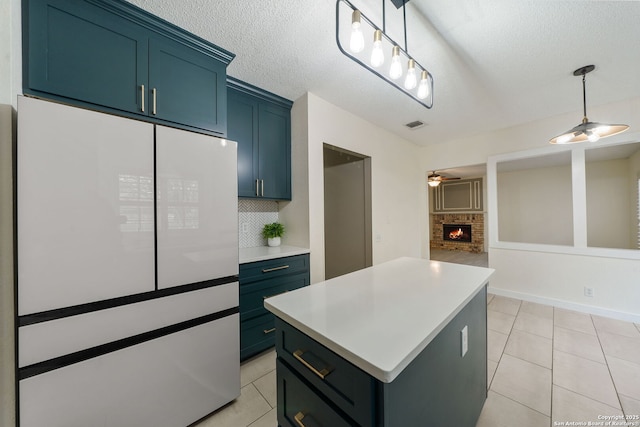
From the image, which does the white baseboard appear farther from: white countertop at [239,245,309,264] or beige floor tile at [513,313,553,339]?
white countertop at [239,245,309,264]

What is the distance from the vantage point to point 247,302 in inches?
76.4

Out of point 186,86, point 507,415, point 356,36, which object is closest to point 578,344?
point 507,415

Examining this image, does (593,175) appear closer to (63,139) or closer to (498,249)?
(498,249)

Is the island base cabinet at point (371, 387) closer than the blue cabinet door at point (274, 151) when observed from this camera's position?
Yes

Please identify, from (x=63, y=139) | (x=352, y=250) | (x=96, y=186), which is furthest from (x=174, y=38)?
(x=352, y=250)

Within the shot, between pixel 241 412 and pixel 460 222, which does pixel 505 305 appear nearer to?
pixel 241 412

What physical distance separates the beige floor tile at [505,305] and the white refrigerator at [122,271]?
335 centimetres

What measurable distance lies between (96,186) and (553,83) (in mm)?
3809

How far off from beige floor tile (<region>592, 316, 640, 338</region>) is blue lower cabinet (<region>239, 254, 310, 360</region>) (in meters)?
3.42

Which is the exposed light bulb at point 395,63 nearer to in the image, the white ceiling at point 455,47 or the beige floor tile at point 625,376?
the white ceiling at point 455,47

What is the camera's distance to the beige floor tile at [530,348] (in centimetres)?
197

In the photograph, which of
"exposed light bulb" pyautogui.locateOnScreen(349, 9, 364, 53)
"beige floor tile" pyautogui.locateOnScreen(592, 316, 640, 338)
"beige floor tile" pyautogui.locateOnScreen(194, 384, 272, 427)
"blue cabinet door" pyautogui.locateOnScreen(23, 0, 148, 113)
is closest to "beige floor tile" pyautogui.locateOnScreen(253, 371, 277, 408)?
"beige floor tile" pyautogui.locateOnScreen(194, 384, 272, 427)

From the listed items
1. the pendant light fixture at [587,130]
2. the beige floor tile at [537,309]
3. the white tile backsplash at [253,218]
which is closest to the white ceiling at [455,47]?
the pendant light fixture at [587,130]

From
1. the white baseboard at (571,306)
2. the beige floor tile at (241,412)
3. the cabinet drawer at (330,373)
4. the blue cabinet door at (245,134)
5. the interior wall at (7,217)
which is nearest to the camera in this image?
the cabinet drawer at (330,373)
